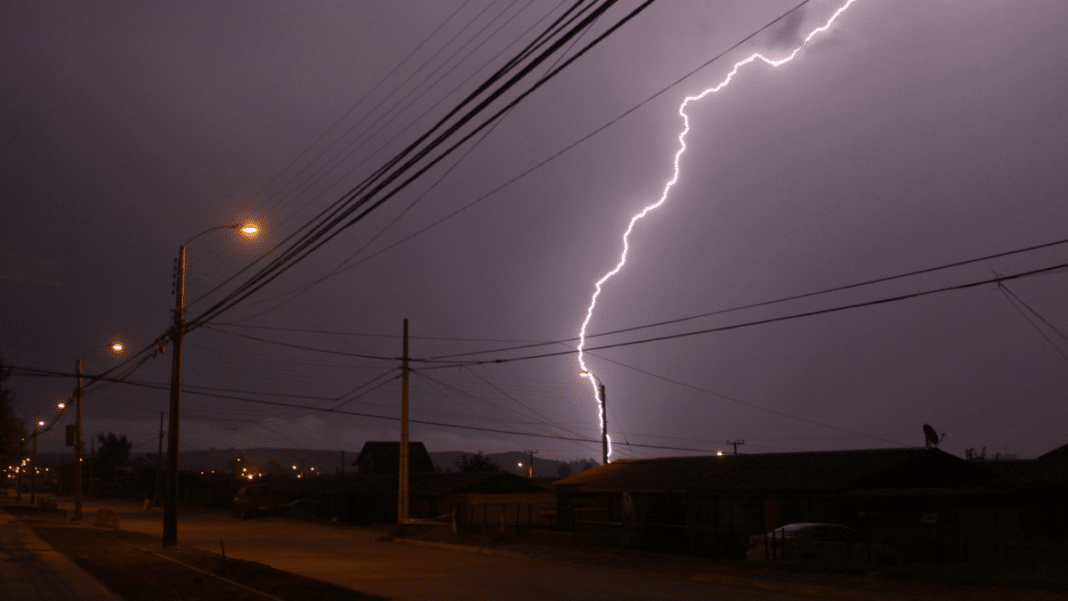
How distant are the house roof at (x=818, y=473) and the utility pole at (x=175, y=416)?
1672 cm

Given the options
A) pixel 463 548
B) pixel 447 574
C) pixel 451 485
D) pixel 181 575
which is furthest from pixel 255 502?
pixel 447 574

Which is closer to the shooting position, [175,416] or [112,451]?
[175,416]

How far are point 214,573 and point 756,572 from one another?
1234cm

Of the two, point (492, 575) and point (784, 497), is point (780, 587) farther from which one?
point (784, 497)

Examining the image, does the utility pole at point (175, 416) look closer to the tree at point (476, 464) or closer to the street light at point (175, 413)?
the street light at point (175, 413)

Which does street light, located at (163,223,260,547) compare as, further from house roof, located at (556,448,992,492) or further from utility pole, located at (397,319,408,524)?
house roof, located at (556,448,992,492)

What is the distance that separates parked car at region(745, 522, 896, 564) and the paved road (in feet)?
18.0

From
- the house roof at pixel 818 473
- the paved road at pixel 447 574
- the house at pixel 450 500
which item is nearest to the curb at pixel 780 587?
the paved road at pixel 447 574

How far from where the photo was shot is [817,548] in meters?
23.1

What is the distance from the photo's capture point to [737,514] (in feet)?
102

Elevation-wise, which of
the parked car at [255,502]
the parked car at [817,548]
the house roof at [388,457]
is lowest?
the parked car at [255,502]

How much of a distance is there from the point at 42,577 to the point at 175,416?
9970 mm

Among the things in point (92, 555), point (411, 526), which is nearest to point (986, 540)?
point (411, 526)

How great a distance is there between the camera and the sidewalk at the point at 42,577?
48.8ft
